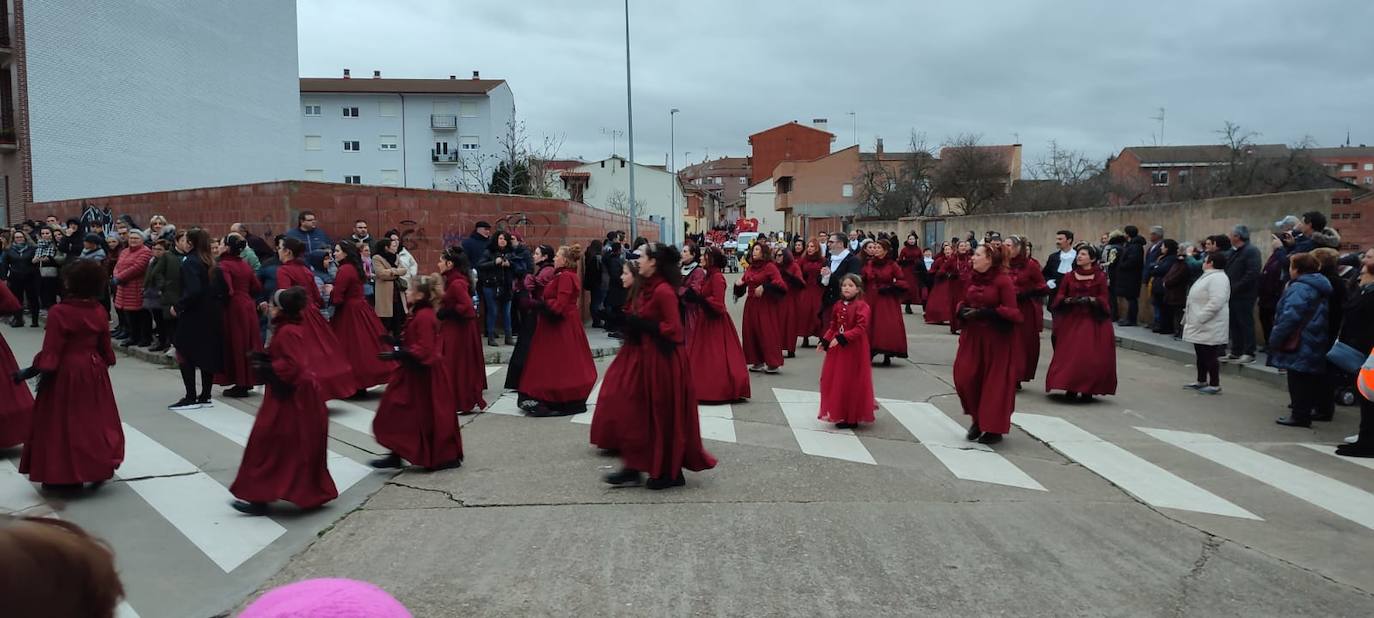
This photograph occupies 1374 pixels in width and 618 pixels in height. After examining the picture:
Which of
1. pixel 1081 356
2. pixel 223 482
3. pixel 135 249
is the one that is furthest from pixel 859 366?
pixel 135 249

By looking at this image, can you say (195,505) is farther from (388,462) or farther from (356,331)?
(356,331)

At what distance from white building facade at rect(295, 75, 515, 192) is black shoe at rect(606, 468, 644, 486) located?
61630 millimetres

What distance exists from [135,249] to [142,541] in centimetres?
796

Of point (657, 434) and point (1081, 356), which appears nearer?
point (657, 434)

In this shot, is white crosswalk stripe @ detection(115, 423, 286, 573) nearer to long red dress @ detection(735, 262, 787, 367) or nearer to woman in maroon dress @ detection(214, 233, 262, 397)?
woman in maroon dress @ detection(214, 233, 262, 397)

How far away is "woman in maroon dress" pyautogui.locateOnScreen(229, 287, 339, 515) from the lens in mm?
6086

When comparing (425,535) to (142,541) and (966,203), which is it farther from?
(966,203)

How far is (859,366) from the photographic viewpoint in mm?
9305

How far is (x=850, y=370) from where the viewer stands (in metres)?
9.35

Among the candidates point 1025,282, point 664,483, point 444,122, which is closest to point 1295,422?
point 1025,282

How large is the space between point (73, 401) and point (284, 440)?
162 centimetres

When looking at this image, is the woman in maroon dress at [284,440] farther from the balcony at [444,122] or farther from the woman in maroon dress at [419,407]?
the balcony at [444,122]

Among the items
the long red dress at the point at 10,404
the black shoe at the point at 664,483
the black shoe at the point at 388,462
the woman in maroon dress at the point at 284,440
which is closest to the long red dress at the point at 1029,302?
the black shoe at the point at 664,483

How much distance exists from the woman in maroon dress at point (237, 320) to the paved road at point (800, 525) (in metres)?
0.75
